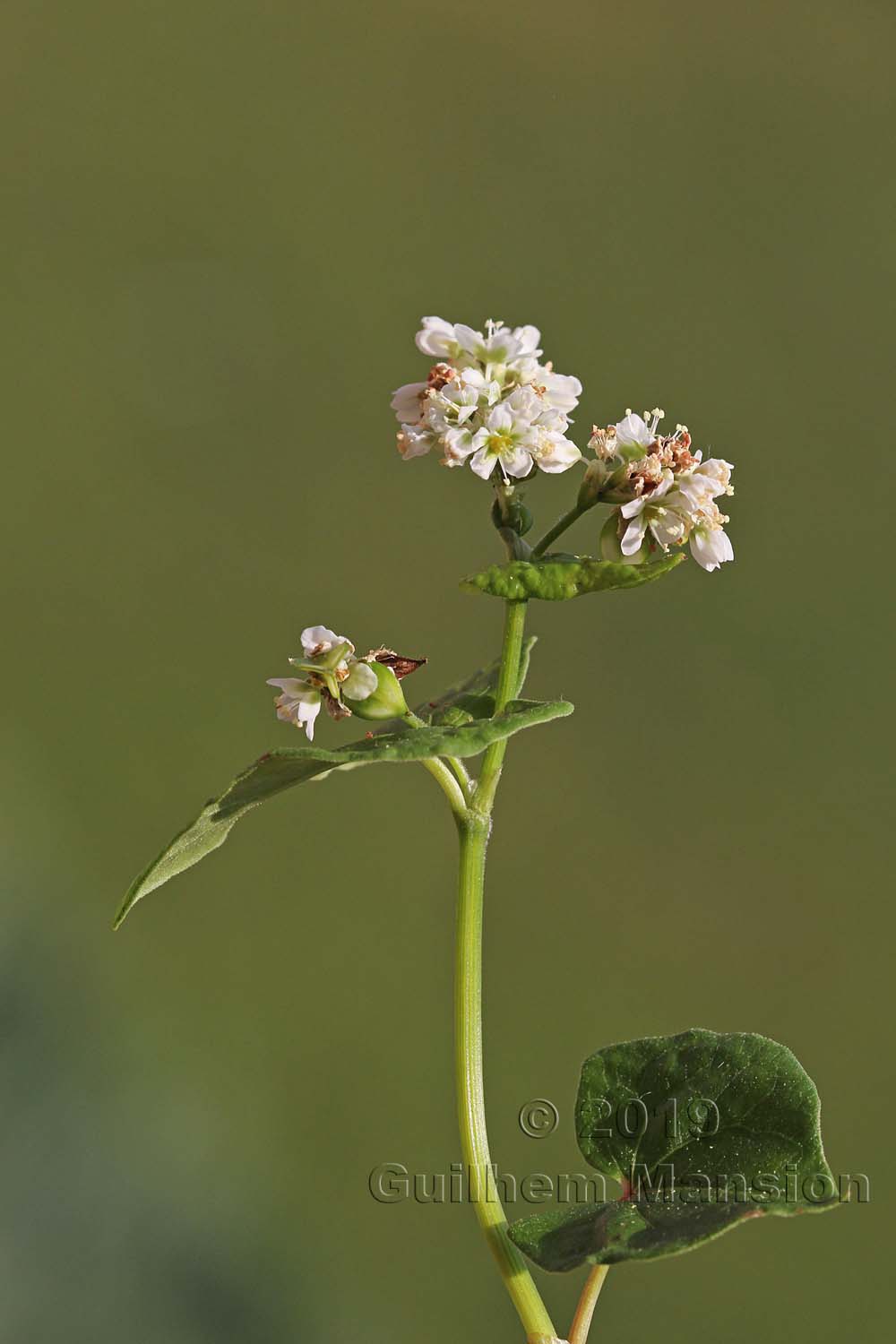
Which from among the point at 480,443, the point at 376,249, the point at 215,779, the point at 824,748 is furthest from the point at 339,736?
the point at 480,443

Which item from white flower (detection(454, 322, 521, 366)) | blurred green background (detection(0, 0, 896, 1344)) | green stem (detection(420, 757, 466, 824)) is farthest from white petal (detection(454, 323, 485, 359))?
blurred green background (detection(0, 0, 896, 1344))

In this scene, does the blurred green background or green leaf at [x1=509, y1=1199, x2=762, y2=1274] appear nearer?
green leaf at [x1=509, y1=1199, x2=762, y2=1274]

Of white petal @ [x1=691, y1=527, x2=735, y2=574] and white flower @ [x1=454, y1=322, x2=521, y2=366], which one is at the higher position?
white flower @ [x1=454, y1=322, x2=521, y2=366]

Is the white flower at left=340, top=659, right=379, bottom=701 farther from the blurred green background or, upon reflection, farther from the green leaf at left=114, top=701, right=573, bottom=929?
the blurred green background

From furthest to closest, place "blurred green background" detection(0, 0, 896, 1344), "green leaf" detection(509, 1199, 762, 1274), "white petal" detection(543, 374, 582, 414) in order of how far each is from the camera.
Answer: "blurred green background" detection(0, 0, 896, 1344), "white petal" detection(543, 374, 582, 414), "green leaf" detection(509, 1199, 762, 1274)

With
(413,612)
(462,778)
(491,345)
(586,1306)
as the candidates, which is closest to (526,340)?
(491,345)

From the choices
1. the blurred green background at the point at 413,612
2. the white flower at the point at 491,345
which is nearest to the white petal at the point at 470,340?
the white flower at the point at 491,345

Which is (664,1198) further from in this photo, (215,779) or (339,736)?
(215,779)

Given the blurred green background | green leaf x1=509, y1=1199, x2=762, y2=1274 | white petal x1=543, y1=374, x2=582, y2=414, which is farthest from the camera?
the blurred green background

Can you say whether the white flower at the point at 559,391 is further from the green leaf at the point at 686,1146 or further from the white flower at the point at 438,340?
the green leaf at the point at 686,1146

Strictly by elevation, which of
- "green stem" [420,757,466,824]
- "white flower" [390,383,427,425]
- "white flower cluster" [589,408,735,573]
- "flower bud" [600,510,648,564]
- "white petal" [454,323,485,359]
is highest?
"white petal" [454,323,485,359]
